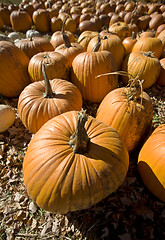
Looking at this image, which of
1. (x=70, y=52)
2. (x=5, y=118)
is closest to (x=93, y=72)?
(x=70, y=52)

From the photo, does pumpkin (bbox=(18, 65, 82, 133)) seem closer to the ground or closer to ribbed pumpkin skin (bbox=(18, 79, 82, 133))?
ribbed pumpkin skin (bbox=(18, 79, 82, 133))

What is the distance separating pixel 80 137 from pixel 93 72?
2112mm

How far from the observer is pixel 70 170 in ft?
5.13

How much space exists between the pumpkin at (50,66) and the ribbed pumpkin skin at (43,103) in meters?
0.57

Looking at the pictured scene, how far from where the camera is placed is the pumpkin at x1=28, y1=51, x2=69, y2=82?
3.26 metres

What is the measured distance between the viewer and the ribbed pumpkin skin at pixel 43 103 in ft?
8.32

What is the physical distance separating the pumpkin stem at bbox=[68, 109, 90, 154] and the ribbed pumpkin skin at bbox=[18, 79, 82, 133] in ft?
3.30

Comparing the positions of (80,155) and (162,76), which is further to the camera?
(162,76)

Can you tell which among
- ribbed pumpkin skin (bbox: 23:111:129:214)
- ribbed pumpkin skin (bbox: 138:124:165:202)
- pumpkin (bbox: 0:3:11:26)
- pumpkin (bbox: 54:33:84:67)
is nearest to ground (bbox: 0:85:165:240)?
ribbed pumpkin skin (bbox: 138:124:165:202)

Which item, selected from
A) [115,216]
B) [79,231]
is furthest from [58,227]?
[115,216]

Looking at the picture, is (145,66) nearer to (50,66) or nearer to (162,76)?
(162,76)

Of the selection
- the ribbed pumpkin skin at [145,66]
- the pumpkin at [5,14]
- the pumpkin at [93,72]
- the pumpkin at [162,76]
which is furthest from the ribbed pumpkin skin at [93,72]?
the pumpkin at [5,14]

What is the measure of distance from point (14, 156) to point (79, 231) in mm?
1695

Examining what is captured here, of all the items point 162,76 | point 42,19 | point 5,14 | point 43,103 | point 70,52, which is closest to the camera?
point 43,103
